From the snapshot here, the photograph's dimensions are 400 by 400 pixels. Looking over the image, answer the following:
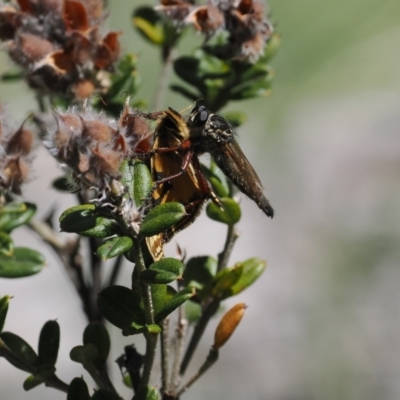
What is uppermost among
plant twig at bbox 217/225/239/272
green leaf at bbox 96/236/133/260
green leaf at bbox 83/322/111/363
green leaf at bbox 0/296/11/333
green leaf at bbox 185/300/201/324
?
green leaf at bbox 96/236/133/260

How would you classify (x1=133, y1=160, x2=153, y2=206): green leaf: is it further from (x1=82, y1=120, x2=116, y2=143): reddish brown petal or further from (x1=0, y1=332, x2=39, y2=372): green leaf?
(x1=0, y1=332, x2=39, y2=372): green leaf

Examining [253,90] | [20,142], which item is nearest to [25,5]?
[20,142]

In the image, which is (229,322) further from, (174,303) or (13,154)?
(13,154)

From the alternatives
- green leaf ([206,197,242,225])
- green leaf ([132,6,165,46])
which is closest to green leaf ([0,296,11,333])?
green leaf ([206,197,242,225])

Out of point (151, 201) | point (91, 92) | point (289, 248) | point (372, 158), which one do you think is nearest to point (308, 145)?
point (372, 158)

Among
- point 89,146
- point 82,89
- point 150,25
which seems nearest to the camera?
point 89,146

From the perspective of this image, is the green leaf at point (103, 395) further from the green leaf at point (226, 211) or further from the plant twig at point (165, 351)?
the green leaf at point (226, 211)
